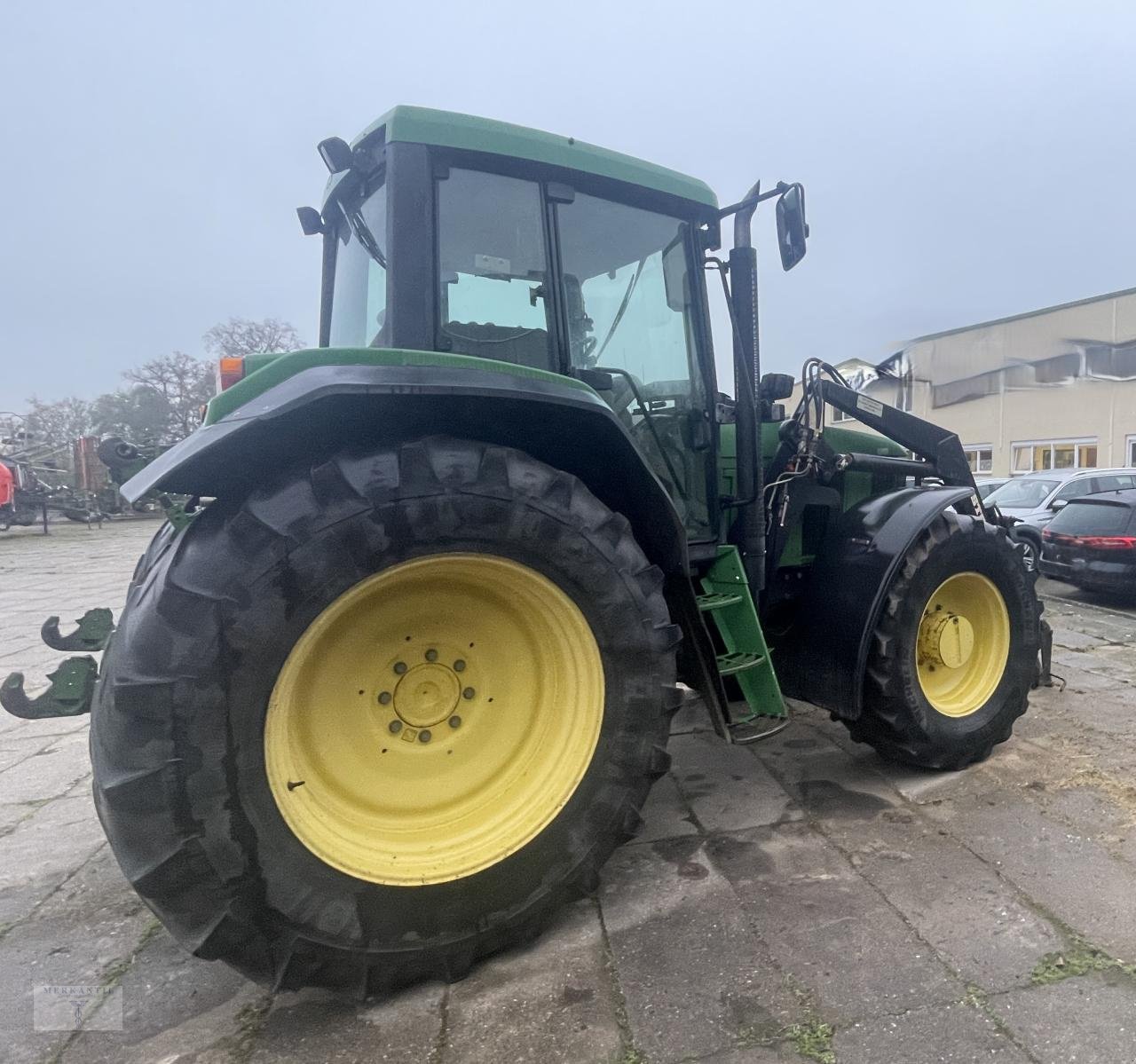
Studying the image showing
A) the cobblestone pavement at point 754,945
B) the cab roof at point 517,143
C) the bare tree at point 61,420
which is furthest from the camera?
the bare tree at point 61,420

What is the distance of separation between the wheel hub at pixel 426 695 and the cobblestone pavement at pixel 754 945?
0.68m

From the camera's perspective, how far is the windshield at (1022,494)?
11.4m

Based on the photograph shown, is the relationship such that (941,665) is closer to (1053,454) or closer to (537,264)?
(537,264)

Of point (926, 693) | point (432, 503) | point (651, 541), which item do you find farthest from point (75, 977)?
point (926, 693)

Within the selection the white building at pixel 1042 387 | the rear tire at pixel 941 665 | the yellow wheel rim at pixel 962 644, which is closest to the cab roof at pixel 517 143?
the rear tire at pixel 941 665

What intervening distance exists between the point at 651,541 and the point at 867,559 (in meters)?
1.13

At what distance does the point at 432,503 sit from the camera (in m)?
1.87

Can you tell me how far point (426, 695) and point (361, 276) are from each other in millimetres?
1550

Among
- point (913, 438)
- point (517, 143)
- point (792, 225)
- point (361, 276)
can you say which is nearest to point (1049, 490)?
point (913, 438)

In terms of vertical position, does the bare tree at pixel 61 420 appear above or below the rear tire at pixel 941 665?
above

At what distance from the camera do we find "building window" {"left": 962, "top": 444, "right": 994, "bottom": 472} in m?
22.2

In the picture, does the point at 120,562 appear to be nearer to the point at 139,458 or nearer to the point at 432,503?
the point at 139,458

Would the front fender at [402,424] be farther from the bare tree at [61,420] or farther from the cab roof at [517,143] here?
the bare tree at [61,420]

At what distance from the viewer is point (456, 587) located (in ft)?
6.99
